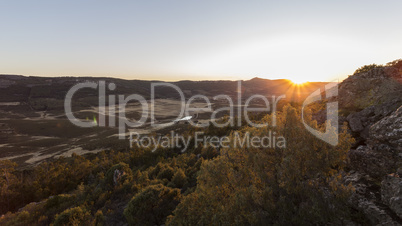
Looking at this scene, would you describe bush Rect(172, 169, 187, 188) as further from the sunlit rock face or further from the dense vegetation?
the sunlit rock face

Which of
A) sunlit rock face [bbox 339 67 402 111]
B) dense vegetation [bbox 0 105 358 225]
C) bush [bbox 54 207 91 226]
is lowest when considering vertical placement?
bush [bbox 54 207 91 226]

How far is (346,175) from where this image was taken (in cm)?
1032

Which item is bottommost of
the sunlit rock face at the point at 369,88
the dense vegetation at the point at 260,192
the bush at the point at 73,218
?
the bush at the point at 73,218

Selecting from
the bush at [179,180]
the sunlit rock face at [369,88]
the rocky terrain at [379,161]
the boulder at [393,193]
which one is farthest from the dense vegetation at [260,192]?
the sunlit rock face at [369,88]

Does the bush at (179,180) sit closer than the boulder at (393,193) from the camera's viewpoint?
No

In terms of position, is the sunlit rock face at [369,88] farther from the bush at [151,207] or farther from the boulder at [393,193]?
the bush at [151,207]

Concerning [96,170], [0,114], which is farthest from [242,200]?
[0,114]

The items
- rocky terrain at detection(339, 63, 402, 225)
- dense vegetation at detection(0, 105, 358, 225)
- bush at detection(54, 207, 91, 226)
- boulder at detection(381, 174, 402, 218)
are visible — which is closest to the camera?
boulder at detection(381, 174, 402, 218)

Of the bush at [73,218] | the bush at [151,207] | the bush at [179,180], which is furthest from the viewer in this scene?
the bush at [179,180]

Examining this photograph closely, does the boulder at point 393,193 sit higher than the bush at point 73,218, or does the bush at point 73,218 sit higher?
the boulder at point 393,193

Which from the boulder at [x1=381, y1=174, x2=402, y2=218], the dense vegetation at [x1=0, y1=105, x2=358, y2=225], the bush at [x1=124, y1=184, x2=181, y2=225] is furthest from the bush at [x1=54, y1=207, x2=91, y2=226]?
the boulder at [x1=381, y1=174, x2=402, y2=218]

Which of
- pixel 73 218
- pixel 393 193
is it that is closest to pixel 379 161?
pixel 393 193

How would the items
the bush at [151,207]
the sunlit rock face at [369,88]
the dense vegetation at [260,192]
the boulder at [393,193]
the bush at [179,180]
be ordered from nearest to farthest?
the boulder at [393,193] → the dense vegetation at [260,192] → the bush at [151,207] → the sunlit rock face at [369,88] → the bush at [179,180]

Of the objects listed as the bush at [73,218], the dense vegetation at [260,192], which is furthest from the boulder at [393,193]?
the bush at [73,218]
